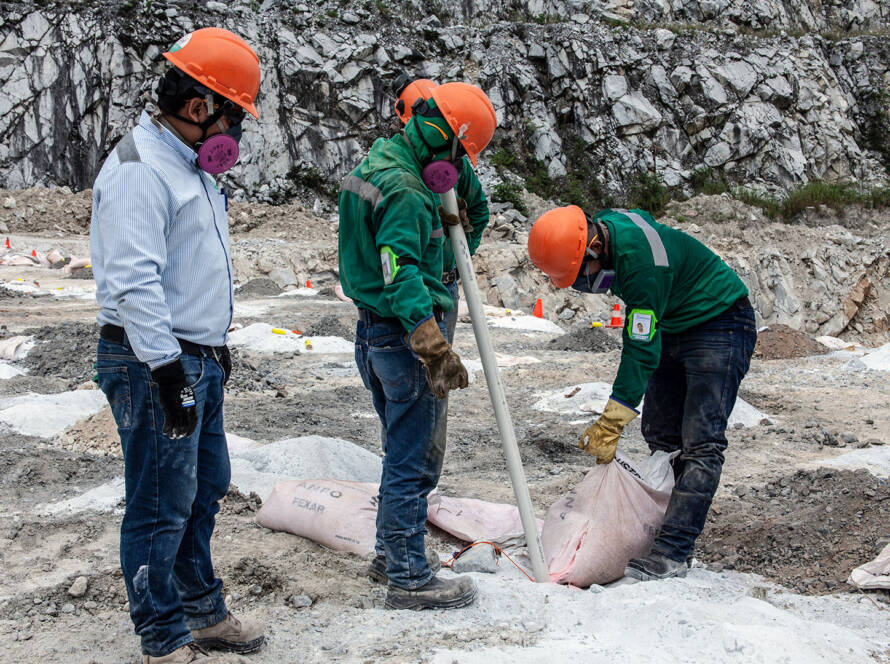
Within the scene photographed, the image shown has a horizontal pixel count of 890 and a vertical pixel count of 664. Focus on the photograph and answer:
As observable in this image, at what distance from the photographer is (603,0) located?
29.9 meters

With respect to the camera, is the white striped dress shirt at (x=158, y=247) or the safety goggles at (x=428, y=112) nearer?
the white striped dress shirt at (x=158, y=247)

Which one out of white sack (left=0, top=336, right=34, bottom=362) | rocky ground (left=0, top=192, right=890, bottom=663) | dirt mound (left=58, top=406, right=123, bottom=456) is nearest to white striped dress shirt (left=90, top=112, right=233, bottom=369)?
rocky ground (left=0, top=192, right=890, bottom=663)

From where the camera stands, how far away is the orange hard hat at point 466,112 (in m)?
2.78

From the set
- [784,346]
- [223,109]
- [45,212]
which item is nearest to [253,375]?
[223,109]

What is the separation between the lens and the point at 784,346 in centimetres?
1113

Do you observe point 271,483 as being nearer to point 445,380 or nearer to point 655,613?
point 445,380

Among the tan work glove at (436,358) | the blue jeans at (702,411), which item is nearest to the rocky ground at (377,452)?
the blue jeans at (702,411)

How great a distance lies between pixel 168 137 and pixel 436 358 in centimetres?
110

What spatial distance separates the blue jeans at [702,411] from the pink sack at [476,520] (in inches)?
29.2

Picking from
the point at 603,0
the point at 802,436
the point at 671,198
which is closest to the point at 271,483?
the point at 802,436

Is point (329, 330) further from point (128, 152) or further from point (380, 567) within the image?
point (128, 152)

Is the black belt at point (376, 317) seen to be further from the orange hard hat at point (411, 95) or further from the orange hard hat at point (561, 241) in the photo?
the orange hard hat at point (411, 95)

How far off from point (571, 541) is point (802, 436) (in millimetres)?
3585

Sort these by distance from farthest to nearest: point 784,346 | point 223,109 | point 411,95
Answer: point 784,346 < point 411,95 < point 223,109
